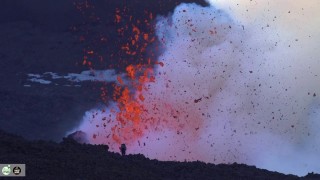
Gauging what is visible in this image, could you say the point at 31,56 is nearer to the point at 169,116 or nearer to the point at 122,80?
the point at 122,80

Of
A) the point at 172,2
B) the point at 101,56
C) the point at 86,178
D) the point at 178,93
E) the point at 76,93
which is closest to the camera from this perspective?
the point at 86,178

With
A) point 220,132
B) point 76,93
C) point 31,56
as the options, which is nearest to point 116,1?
point 31,56

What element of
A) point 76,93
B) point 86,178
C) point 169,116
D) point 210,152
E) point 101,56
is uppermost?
point 101,56

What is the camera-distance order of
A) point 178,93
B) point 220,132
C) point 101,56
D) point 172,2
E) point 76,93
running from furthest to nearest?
point 172,2
point 101,56
point 76,93
point 178,93
point 220,132

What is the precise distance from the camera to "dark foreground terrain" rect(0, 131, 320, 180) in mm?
27359

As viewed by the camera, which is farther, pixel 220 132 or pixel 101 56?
pixel 101 56

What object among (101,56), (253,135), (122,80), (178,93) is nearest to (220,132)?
(253,135)

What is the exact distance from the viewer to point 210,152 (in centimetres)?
5181

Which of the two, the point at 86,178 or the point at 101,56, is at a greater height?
the point at 101,56

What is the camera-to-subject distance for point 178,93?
60.2 metres

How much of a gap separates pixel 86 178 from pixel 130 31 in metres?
51.9

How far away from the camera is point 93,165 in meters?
28.8

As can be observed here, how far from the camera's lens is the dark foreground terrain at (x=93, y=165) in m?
27.4

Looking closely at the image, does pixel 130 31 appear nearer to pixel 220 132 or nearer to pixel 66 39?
pixel 66 39
